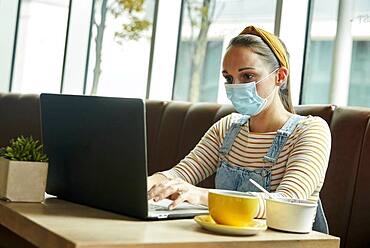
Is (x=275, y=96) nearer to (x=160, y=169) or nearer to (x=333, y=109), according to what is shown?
(x=333, y=109)

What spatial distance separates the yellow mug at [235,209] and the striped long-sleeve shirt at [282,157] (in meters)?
0.21

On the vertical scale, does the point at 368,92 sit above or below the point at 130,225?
above

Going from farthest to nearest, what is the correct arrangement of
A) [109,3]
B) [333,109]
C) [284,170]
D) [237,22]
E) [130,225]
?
[109,3] → [237,22] → [333,109] → [284,170] → [130,225]

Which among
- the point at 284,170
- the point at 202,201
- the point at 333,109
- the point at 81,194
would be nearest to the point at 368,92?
the point at 333,109

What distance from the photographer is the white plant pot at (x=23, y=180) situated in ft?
4.75

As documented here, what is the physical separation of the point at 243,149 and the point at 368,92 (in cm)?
86

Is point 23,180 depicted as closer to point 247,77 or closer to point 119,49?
point 247,77

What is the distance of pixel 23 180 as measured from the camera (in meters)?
1.46

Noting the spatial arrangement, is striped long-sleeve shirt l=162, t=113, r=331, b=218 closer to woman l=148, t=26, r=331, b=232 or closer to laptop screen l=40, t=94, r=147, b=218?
woman l=148, t=26, r=331, b=232

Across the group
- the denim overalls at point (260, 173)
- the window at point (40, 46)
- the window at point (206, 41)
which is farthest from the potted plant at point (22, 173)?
the window at point (40, 46)

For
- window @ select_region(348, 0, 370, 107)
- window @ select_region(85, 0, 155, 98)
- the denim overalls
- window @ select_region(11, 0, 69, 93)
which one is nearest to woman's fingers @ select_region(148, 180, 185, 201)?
the denim overalls

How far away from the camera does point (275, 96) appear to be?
1996 millimetres

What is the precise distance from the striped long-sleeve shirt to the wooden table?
0.23 meters

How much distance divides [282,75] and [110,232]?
997 mm
